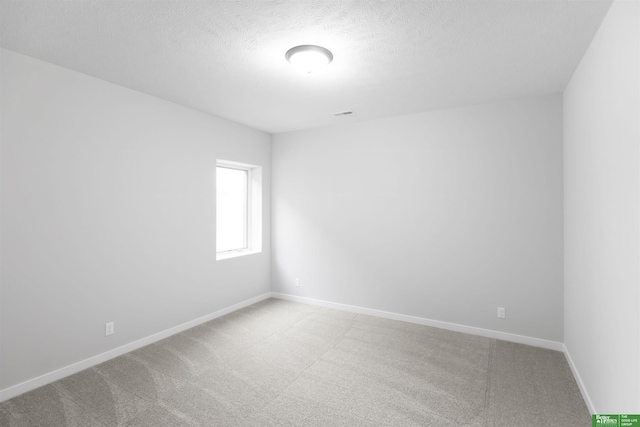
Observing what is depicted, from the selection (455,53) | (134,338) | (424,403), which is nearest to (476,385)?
(424,403)

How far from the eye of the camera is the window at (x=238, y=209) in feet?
14.1

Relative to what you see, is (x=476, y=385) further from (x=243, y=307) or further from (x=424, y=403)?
(x=243, y=307)

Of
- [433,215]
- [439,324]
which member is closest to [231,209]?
[433,215]

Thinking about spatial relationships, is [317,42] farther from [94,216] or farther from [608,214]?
[94,216]

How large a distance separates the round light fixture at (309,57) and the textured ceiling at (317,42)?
0.06m

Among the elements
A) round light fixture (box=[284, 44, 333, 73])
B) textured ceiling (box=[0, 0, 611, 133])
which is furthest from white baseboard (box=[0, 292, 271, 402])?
round light fixture (box=[284, 44, 333, 73])

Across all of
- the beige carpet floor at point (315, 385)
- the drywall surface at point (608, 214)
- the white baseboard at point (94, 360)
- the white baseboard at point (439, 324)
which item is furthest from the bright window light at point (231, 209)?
the drywall surface at point (608, 214)

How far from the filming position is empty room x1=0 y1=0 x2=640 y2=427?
6.04 feet

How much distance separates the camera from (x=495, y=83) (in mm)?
2777

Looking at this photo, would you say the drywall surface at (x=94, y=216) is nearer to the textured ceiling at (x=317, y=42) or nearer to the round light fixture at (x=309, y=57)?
the textured ceiling at (x=317, y=42)

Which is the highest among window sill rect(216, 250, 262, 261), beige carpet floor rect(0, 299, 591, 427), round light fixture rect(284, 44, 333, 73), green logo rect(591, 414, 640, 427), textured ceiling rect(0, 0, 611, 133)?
textured ceiling rect(0, 0, 611, 133)

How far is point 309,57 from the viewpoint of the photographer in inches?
86.2

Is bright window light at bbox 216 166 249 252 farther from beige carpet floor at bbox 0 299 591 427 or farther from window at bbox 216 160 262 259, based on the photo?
beige carpet floor at bbox 0 299 591 427

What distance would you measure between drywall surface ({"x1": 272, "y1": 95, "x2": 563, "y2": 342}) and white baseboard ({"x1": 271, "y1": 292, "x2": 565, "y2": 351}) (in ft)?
0.19
